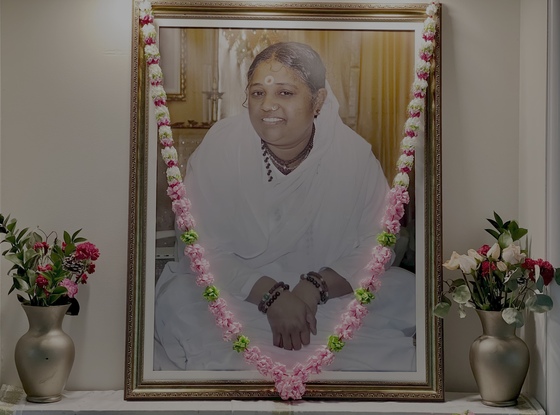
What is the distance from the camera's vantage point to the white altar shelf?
2832 mm

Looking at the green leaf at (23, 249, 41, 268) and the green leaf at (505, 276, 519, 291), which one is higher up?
the green leaf at (23, 249, 41, 268)

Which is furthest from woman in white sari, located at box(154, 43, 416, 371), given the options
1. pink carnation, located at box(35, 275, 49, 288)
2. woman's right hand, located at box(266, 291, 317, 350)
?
pink carnation, located at box(35, 275, 49, 288)

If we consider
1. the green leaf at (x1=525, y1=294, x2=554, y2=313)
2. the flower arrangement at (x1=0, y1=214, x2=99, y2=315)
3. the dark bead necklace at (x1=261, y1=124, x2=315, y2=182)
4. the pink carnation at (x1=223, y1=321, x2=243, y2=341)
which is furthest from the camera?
the dark bead necklace at (x1=261, y1=124, x2=315, y2=182)

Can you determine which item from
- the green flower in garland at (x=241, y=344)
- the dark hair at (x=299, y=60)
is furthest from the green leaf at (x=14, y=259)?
the dark hair at (x=299, y=60)

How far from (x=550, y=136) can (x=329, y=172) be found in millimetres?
809

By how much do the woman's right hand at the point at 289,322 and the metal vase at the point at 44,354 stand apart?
752 mm

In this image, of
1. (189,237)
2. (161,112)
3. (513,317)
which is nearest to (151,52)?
(161,112)

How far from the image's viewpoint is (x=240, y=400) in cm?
297

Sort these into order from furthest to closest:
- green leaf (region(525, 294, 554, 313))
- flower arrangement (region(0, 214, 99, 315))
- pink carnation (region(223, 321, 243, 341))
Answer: pink carnation (region(223, 321, 243, 341))
flower arrangement (region(0, 214, 99, 315))
green leaf (region(525, 294, 554, 313))

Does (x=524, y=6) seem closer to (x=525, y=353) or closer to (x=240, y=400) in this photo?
(x=525, y=353)

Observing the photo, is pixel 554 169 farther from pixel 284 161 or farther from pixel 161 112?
pixel 161 112

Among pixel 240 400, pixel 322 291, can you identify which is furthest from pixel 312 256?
pixel 240 400

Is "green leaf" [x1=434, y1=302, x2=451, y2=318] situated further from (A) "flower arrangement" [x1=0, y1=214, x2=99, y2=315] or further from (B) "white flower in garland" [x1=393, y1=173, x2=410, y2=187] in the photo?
(A) "flower arrangement" [x1=0, y1=214, x2=99, y2=315]

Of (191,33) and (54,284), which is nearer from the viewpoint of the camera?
(54,284)
